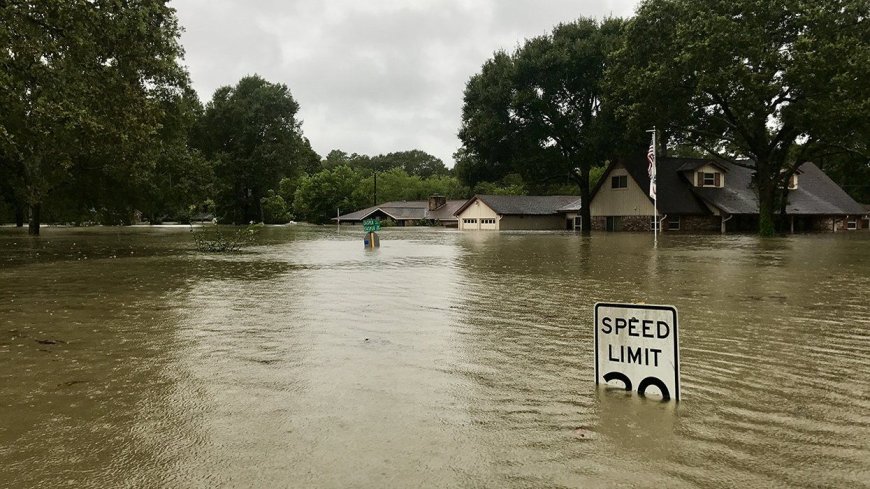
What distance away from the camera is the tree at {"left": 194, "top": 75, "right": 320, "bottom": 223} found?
8594 cm

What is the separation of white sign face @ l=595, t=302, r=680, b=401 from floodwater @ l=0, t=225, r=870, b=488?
0.62 feet

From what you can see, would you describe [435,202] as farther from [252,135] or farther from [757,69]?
[757,69]

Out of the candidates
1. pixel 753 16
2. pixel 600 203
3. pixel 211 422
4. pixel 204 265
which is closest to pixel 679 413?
pixel 211 422

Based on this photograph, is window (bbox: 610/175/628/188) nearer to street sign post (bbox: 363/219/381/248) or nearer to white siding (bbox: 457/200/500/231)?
white siding (bbox: 457/200/500/231)

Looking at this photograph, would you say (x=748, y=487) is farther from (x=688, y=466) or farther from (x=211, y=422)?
(x=211, y=422)

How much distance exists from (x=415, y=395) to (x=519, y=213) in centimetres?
7282

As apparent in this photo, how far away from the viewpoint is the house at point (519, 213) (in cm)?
7675

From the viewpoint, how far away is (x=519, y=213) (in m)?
77.2

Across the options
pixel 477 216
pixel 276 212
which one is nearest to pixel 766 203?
pixel 477 216

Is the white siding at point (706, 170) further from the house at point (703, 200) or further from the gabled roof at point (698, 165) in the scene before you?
the gabled roof at point (698, 165)

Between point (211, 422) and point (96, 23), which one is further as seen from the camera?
point (96, 23)

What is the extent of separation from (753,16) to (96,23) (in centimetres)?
3735

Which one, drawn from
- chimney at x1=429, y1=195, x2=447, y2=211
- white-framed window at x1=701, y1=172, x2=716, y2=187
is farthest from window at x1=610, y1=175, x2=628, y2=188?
chimney at x1=429, y1=195, x2=447, y2=211

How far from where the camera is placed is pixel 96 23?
20.6 m
